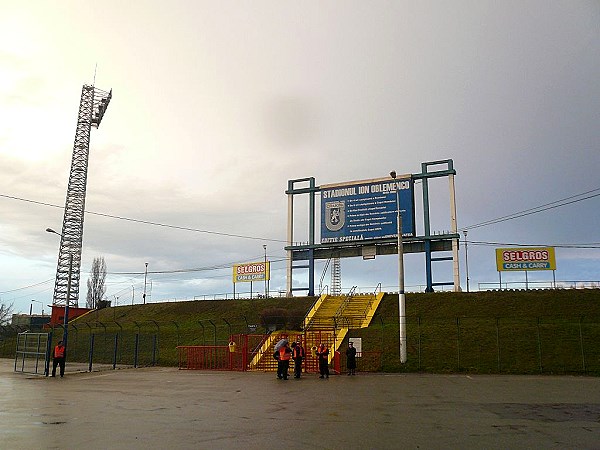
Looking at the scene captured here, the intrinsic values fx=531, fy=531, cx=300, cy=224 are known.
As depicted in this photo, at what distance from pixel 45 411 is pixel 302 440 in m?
7.32

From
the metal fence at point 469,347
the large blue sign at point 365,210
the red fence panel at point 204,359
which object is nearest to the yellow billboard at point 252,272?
the large blue sign at point 365,210

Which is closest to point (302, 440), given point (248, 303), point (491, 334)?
point (491, 334)

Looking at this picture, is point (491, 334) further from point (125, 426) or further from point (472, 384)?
point (125, 426)

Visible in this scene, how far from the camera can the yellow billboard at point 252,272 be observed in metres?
62.8

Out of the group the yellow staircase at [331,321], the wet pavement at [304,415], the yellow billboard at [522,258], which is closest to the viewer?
the wet pavement at [304,415]

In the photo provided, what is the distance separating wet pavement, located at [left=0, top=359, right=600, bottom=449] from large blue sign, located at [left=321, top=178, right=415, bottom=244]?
1033 inches

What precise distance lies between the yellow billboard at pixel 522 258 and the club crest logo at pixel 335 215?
1550 centimetres

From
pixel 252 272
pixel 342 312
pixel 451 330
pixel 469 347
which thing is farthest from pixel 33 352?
pixel 252 272

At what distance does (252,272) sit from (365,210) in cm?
2124

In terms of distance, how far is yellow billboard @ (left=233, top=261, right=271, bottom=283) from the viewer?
206 feet

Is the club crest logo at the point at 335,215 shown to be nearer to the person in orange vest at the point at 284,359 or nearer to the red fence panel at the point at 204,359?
the red fence panel at the point at 204,359

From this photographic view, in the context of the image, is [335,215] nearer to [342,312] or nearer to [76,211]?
[342,312]

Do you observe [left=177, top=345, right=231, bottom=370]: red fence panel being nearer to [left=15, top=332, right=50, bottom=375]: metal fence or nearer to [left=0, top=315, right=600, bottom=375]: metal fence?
[left=0, top=315, right=600, bottom=375]: metal fence

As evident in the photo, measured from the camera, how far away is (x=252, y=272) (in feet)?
209
